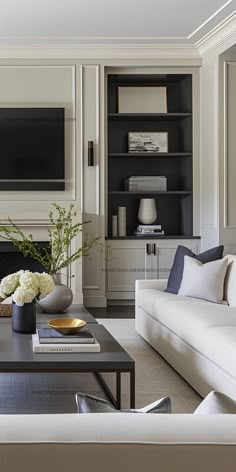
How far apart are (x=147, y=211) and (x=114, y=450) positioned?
600 centimetres

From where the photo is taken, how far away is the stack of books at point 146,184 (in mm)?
6891

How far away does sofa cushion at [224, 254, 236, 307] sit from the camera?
14.1 ft

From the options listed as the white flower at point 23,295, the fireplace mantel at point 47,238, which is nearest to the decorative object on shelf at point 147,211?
the fireplace mantel at point 47,238

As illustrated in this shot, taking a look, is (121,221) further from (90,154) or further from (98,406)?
(98,406)

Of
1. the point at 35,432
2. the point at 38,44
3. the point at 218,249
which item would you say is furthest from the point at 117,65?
the point at 35,432

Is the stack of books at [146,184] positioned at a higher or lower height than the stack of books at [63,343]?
higher

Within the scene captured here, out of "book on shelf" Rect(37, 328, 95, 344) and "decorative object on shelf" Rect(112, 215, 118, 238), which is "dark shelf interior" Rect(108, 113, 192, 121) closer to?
"decorative object on shelf" Rect(112, 215, 118, 238)

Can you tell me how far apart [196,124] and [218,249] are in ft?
7.76

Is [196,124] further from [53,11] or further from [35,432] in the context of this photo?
[35,432]

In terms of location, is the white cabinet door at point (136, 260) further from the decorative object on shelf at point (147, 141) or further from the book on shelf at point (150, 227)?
the decorative object on shelf at point (147, 141)

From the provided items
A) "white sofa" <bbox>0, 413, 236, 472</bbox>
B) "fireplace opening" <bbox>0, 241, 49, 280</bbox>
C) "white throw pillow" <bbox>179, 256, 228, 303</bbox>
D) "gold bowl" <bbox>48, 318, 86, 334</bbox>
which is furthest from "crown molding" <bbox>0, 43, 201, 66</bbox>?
"white sofa" <bbox>0, 413, 236, 472</bbox>

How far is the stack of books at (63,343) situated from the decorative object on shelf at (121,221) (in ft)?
12.8

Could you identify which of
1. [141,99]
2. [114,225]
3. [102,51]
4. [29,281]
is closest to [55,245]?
[29,281]

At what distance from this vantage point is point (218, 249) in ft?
15.9
